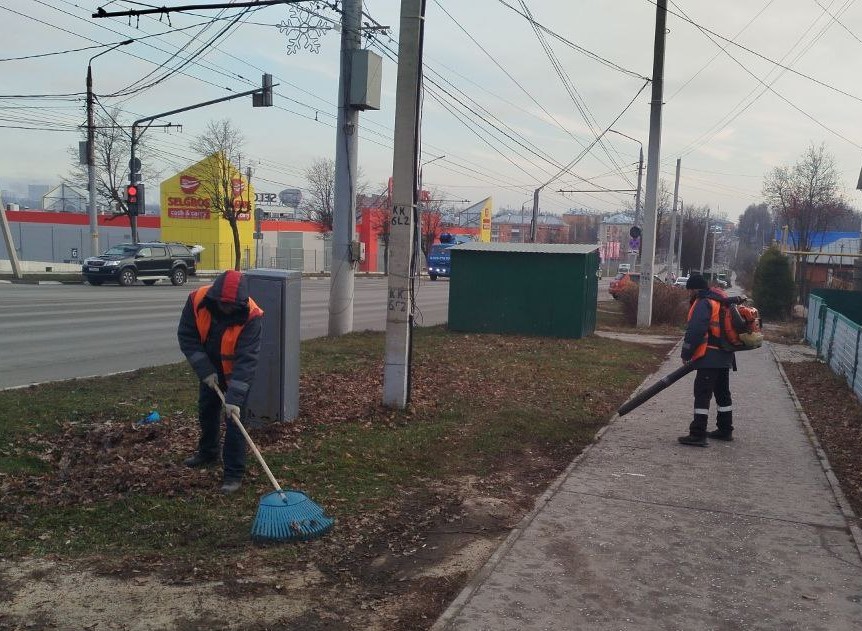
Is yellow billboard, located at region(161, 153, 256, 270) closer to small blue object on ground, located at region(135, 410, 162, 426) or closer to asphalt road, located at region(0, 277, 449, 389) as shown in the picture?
asphalt road, located at region(0, 277, 449, 389)

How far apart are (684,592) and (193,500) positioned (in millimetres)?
3146

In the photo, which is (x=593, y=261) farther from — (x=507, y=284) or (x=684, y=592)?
(x=684, y=592)

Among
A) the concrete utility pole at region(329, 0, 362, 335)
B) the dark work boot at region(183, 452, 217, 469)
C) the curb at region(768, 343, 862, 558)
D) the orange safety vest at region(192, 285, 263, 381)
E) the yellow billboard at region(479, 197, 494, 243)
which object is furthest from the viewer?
the yellow billboard at region(479, 197, 494, 243)

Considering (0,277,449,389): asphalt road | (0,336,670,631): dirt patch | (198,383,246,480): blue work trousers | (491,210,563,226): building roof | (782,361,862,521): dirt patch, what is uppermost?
(491,210,563,226): building roof

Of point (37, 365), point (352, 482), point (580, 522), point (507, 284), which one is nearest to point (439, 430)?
point (352, 482)

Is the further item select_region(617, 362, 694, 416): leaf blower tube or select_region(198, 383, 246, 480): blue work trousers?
select_region(617, 362, 694, 416): leaf blower tube

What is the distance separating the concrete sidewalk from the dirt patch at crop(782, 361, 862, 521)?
188mm

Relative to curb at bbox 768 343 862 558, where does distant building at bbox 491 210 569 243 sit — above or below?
above

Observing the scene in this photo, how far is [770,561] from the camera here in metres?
4.67

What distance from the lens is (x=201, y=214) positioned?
5434 cm

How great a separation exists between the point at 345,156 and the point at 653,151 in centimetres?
1000

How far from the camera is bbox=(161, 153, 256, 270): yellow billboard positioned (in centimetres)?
5234

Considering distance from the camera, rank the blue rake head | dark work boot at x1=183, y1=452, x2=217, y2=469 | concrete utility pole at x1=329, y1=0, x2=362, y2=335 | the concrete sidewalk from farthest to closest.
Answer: concrete utility pole at x1=329, y1=0, x2=362, y2=335 → dark work boot at x1=183, y1=452, x2=217, y2=469 → the blue rake head → the concrete sidewalk

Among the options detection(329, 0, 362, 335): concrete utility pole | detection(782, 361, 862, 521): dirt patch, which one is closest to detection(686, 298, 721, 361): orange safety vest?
detection(782, 361, 862, 521): dirt patch
